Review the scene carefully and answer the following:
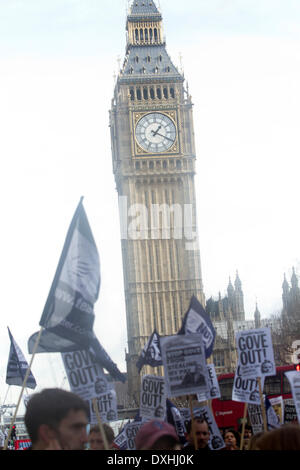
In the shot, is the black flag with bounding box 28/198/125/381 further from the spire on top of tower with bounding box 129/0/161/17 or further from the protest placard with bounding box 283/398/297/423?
the spire on top of tower with bounding box 129/0/161/17

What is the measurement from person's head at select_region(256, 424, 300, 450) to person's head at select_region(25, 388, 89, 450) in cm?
109

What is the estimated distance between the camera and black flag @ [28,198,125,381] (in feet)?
28.4

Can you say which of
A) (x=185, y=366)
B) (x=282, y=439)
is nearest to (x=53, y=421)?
(x=282, y=439)

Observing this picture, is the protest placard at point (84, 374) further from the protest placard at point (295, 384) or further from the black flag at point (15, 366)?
the black flag at point (15, 366)

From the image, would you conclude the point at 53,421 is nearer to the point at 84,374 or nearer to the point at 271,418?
the point at 84,374

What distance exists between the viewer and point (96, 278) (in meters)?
8.86

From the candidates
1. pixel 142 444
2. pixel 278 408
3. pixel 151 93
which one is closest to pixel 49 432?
pixel 142 444

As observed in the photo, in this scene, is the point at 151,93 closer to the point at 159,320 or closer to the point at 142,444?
the point at 159,320

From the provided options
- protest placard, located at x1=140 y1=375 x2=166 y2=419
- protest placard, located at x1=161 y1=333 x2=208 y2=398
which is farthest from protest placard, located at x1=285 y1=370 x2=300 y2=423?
protest placard, located at x1=140 y1=375 x2=166 y2=419

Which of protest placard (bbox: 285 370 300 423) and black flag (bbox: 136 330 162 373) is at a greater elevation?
black flag (bbox: 136 330 162 373)

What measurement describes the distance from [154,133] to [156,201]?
197 inches

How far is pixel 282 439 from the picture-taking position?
193 inches

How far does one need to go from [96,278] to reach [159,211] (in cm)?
5757

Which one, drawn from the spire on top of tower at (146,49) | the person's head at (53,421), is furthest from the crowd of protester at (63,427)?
the spire on top of tower at (146,49)
